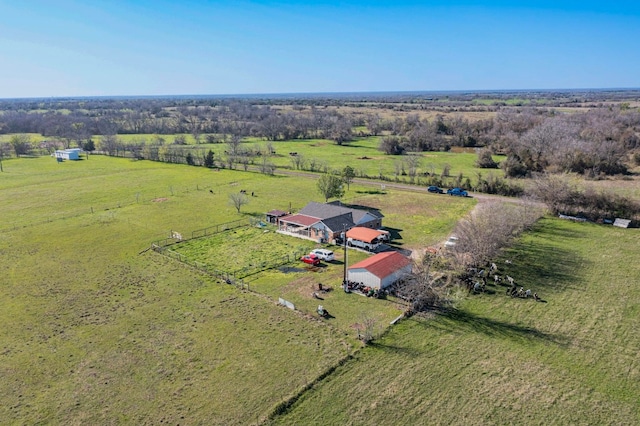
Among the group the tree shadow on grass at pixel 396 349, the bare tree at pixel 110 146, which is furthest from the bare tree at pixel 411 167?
the bare tree at pixel 110 146

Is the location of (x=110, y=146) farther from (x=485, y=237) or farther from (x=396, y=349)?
(x=396, y=349)

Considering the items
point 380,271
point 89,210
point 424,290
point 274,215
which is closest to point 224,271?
point 380,271

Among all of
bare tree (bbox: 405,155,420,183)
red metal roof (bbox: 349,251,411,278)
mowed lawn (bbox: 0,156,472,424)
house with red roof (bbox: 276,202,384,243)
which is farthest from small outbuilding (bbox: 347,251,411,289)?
bare tree (bbox: 405,155,420,183)

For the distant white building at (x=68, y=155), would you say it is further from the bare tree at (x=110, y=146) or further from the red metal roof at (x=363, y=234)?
the red metal roof at (x=363, y=234)

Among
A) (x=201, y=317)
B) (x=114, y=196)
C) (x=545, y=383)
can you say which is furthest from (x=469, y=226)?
(x=114, y=196)

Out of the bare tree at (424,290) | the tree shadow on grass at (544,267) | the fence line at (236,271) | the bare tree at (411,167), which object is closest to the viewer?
the bare tree at (424,290)

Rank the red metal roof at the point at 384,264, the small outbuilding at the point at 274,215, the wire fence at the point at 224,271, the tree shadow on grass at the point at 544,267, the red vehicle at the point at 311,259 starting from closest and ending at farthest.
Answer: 1. the red metal roof at the point at 384,264
2. the tree shadow on grass at the point at 544,267
3. the wire fence at the point at 224,271
4. the red vehicle at the point at 311,259
5. the small outbuilding at the point at 274,215
